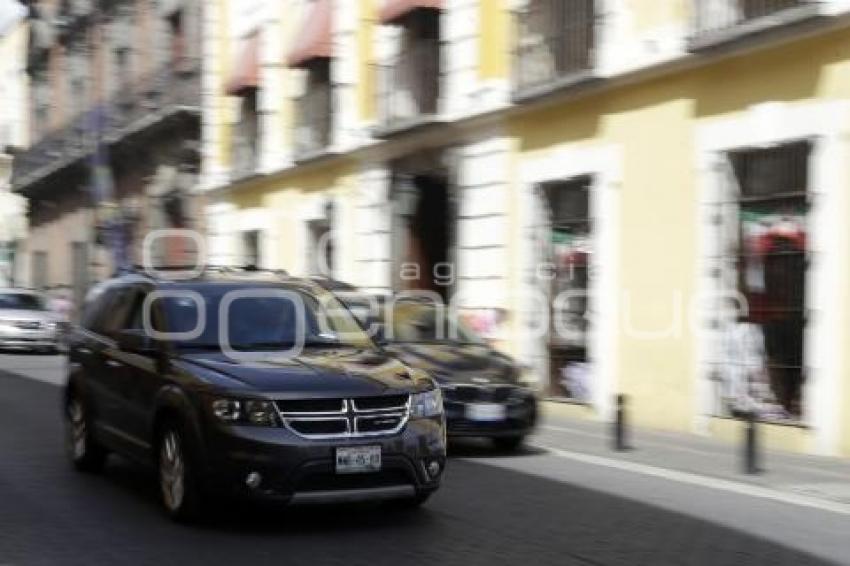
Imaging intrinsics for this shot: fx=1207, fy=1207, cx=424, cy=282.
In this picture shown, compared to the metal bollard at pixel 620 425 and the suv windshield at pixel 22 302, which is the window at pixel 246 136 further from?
the metal bollard at pixel 620 425

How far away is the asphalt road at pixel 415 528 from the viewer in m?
7.03

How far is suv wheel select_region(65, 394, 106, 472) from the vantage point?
9.89 metres

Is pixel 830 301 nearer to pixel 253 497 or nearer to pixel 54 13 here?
pixel 253 497

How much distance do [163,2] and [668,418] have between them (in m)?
21.8

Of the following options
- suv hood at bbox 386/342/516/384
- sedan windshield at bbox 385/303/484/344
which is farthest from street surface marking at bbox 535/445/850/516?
sedan windshield at bbox 385/303/484/344

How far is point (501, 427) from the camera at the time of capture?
11.5m

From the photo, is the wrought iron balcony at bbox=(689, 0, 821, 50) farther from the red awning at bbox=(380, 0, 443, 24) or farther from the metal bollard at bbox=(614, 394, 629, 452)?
the red awning at bbox=(380, 0, 443, 24)

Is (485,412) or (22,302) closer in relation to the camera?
(485,412)

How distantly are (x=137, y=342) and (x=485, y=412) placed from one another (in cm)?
397

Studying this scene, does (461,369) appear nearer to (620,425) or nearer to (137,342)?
(620,425)

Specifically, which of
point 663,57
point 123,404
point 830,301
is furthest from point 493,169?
point 123,404

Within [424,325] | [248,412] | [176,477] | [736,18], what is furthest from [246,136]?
[248,412]

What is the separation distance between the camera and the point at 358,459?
7.33 m

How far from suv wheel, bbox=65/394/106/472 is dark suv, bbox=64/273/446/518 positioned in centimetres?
42
